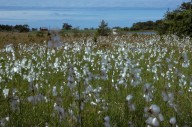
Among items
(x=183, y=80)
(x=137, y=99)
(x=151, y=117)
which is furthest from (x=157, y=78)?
(x=151, y=117)

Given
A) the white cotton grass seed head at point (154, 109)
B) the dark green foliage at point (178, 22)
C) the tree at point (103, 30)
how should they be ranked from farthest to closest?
1. the tree at point (103, 30)
2. the dark green foliage at point (178, 22)
3. the white cotton grass seed head at point (154, 109)

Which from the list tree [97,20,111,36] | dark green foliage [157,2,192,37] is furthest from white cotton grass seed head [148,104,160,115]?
tree [97,20,111,36]

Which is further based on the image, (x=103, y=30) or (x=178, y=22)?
(x=103, y=30)

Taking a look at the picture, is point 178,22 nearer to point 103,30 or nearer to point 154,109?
point 103,30

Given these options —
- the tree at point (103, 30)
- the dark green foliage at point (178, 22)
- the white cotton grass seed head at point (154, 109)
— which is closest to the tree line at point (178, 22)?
the dark green foliage at point (178, 22)

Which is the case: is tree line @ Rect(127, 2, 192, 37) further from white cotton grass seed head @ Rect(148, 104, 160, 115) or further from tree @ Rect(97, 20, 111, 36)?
white cotton grass seed head @ Rect(148, 104, 160, 115)

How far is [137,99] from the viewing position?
6.08 metres

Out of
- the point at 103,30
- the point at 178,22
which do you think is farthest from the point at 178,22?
the point at 103,30

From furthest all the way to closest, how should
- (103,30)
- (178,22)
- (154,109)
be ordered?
(103,30)
(178,22)
(154,109)

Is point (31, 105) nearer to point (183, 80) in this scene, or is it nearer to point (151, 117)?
point (151, 117)

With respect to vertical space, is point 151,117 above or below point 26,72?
above

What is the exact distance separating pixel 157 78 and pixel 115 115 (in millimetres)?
3388

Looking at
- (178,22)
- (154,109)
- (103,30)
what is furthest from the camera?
(103,30)

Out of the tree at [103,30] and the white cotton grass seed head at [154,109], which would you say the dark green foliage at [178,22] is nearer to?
the tree at [103,30]
